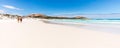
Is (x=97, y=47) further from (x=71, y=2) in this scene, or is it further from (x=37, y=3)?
(x=71, y=2)

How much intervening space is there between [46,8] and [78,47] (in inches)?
636

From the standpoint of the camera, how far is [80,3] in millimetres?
17172

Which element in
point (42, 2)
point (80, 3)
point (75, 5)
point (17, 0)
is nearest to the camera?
point (17, 0)

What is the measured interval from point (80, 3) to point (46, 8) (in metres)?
4.50

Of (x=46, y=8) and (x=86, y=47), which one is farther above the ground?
(x=46, y=8)

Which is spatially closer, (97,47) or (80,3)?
(97,47)

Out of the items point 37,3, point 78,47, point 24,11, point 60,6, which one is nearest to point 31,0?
point 37,3

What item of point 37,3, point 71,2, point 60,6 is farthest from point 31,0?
point 71,2

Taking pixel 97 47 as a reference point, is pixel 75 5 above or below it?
above

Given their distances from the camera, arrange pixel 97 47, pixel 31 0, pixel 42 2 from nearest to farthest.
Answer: pixel 97 47
pixel 31 0
pixel 42 2

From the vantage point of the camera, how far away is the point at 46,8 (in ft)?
57.9

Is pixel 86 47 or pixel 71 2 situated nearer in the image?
pixel 86 47

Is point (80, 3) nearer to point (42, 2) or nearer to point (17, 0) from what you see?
point (42, 2)

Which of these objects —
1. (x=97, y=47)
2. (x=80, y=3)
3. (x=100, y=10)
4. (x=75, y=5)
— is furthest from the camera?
(x=100, y=10)
